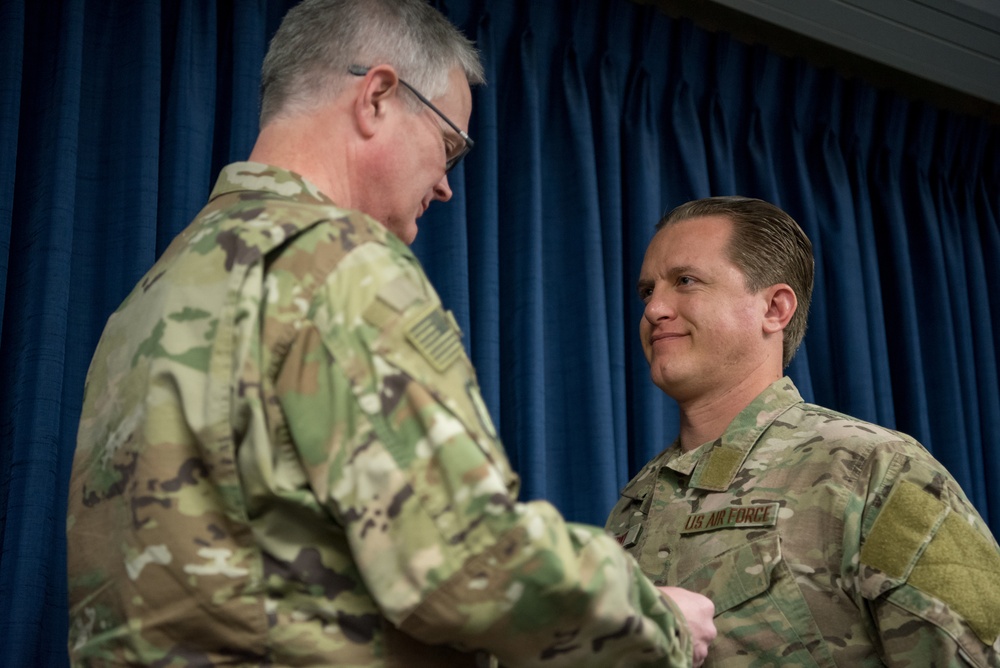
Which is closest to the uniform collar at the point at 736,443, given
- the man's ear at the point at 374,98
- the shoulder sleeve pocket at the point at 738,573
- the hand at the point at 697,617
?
the shoulder sleeve pocket at the point at 738,573

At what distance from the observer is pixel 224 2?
7.16 ft

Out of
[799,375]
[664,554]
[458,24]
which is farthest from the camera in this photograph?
[799,375]

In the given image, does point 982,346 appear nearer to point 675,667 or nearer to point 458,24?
point 458,24

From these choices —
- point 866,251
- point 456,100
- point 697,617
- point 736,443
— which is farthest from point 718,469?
point 866,251

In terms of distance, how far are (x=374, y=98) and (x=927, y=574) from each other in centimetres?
90

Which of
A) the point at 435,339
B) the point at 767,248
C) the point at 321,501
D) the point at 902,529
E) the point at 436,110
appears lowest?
the point at 902,529

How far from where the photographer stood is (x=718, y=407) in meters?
1.84

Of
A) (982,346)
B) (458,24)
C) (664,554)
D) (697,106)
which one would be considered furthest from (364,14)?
(982,346)

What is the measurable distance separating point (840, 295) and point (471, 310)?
1.00m

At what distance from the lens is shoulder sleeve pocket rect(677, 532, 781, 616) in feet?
5.02

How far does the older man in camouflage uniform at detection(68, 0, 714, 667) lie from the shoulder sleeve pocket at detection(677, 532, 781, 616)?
0.45m

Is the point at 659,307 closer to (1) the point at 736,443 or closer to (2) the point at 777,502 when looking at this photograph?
(1) the point at 736,443

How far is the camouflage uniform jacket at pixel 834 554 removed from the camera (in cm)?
144

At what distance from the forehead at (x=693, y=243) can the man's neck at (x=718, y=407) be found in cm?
21
